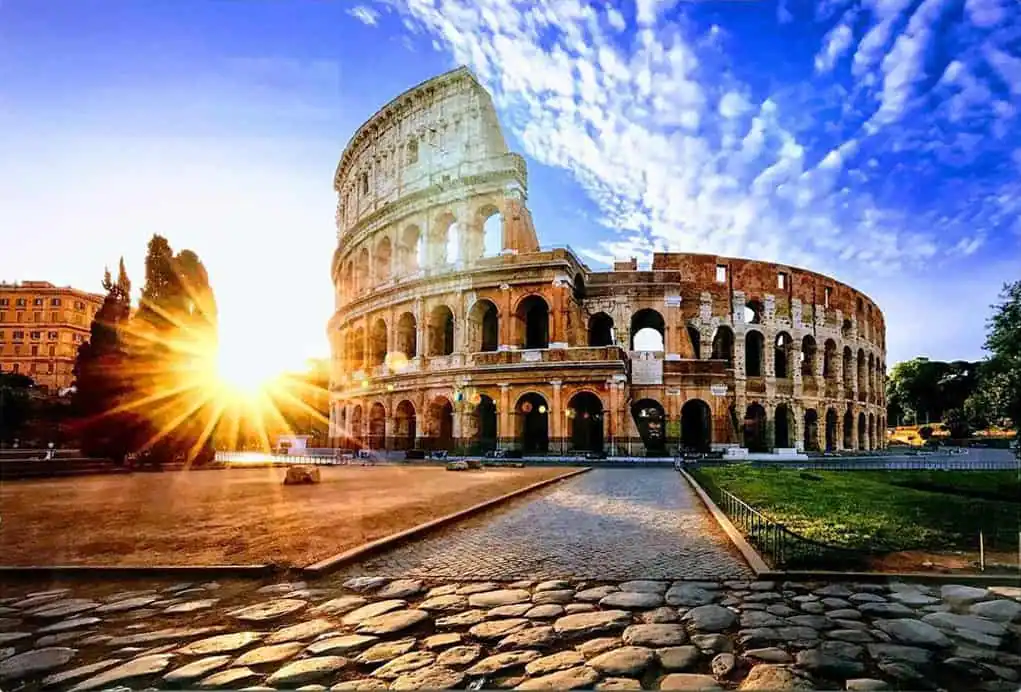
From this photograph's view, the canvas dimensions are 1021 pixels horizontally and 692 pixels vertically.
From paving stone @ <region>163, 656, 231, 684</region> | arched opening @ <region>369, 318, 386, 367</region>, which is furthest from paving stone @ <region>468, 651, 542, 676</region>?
arched opening @ <region>369, 318, 386, 367</region>

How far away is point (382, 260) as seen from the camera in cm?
3744

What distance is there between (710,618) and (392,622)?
2171 millimetres

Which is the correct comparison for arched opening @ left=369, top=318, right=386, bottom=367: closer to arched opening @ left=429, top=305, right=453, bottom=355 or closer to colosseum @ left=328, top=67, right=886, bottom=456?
colosseum @ left=328, top=67, right=886, bottom=456

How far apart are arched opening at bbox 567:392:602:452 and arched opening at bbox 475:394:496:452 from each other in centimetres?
439

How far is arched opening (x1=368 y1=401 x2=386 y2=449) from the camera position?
1362 inches

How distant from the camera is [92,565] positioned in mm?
5578

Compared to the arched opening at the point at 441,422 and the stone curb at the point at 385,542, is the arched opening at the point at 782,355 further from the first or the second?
the stone curb at the point at 385,542

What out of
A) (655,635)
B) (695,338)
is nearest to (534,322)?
(695,338)

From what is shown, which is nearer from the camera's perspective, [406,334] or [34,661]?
[34,661]

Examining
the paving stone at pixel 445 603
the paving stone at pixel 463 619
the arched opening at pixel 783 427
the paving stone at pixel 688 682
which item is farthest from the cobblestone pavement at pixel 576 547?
the arched opening at pixel 783 427

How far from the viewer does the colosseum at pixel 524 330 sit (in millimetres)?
29234

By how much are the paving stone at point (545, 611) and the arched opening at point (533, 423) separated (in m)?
24.4

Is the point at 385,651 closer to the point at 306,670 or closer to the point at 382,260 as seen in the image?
the point at 306,670

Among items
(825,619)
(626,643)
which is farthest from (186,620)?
(825,619)
